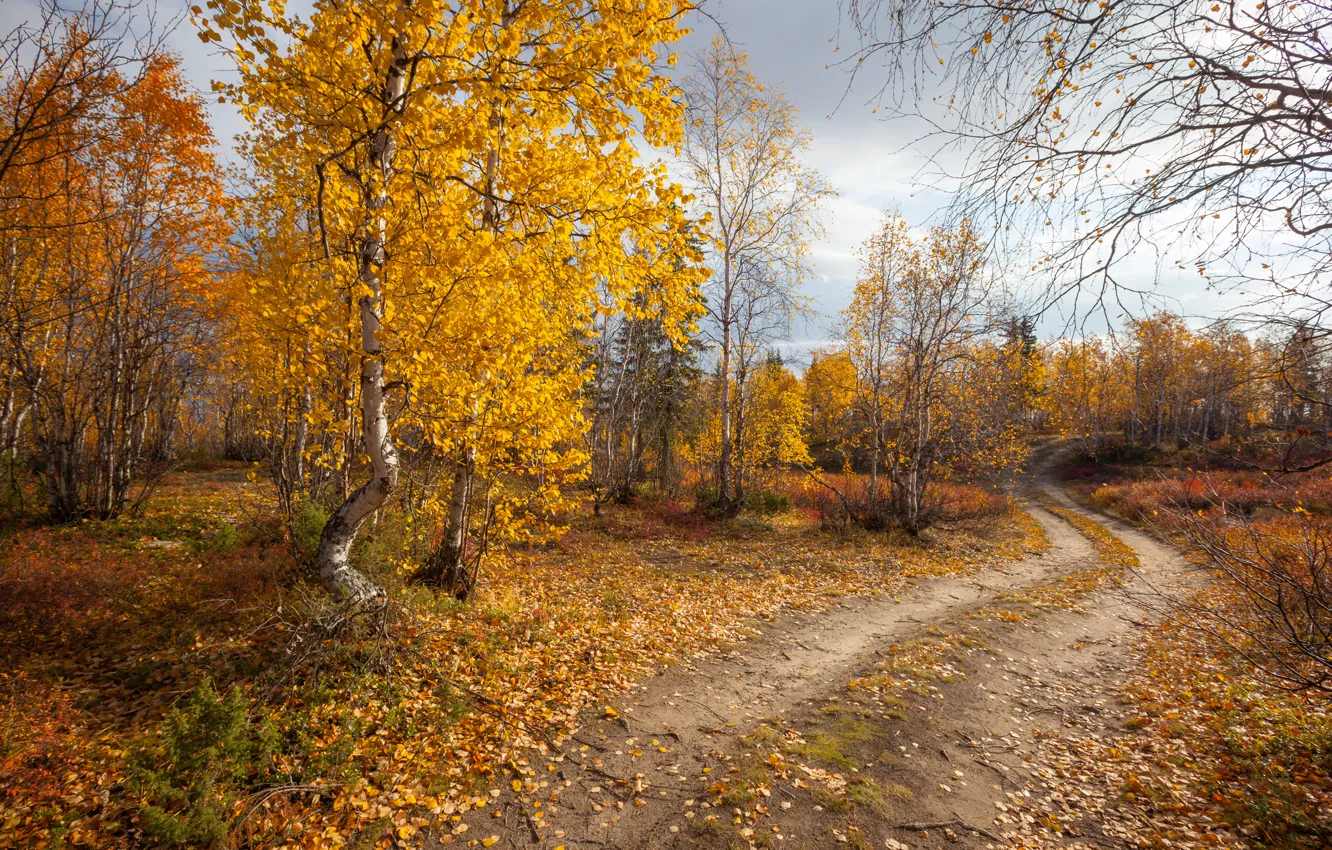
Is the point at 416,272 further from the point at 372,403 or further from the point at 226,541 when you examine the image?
the point at 226,541

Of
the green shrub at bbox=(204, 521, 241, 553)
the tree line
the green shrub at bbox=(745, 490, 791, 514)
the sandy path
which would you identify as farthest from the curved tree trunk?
the green shrub at bbox=(745, 490, 791, 514)

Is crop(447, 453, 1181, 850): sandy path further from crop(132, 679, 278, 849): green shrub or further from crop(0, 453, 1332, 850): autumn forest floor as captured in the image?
crop(132, 679, 278, 849): green shrub

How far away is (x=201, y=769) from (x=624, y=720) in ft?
10.4

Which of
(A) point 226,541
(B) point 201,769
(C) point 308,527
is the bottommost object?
(B) point 201,769

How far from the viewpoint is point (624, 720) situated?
495cm

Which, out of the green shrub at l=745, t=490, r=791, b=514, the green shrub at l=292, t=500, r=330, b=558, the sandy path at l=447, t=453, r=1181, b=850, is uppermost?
the green shrub at l=292, t=500, r=330, b=558

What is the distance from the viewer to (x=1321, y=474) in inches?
703

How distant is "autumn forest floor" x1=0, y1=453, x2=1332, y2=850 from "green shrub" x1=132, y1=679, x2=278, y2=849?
51mm

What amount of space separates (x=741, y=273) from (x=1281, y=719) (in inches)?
497

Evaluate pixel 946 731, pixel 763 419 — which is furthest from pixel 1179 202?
pixel 763 419

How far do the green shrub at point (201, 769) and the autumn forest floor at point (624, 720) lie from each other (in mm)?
51

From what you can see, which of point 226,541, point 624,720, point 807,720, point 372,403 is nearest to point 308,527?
point 226,541

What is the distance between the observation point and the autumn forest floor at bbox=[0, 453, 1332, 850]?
11.5 feet

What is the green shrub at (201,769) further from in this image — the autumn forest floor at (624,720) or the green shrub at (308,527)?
the green shrub at (308,527)
